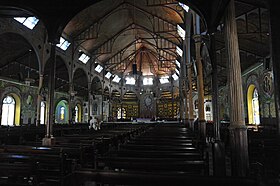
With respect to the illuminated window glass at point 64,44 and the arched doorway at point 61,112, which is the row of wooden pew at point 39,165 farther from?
the arched doorway at point 61,112

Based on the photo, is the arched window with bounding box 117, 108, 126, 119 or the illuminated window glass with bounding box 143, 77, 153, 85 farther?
the illuminated window glass with bounding box 143, 77, 153, 85

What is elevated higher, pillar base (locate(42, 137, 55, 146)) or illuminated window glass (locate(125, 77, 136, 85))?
illuminated window glass (locate(125, 77, 136, 85))

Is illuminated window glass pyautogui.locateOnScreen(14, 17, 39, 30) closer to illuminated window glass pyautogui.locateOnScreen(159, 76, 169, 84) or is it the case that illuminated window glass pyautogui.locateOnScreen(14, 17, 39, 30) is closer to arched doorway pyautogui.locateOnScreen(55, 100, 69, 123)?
arched doorway pyautogui.locateOnScreen(55, 100, 69, 123)

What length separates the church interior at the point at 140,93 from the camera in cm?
333

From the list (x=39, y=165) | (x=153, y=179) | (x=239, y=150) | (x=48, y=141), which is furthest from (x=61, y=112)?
(x=153, y=179)

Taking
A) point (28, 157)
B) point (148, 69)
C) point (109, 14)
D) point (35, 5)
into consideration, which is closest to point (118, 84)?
point (148, 69)

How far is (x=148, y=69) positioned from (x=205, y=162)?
37185 mm

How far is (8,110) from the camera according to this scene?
67.8 feet

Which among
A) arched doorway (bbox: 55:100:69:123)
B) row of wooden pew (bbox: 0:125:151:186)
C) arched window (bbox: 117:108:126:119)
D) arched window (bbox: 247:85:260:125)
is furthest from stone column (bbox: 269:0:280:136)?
arched window (bbox: 117:108:126:119)

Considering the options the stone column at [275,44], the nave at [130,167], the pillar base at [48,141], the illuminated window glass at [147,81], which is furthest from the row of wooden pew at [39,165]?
the illuminated window glass at [147,81]

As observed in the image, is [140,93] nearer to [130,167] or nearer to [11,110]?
[11,110]

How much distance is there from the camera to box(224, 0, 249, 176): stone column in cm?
480

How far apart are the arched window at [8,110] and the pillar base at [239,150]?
22.1 m

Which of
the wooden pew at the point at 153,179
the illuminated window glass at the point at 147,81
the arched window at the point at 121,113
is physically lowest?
the wooden pew at the point at 153,179
